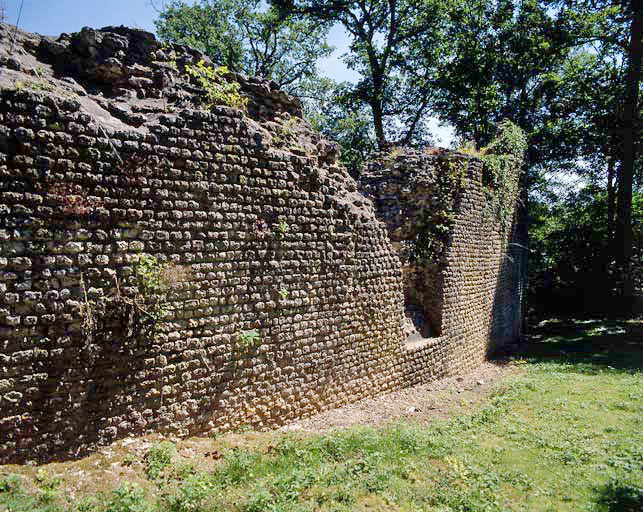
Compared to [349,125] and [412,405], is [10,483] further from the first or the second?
[349,125]

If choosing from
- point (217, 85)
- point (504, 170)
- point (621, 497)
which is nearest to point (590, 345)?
point (504, 170)

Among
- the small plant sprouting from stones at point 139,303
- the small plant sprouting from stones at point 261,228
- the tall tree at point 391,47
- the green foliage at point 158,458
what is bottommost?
the green foliage at point 158,458

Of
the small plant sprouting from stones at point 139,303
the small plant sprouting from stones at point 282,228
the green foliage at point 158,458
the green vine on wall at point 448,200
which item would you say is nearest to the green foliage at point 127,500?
the green foliage at point 158,458

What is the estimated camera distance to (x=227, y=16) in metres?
27.4

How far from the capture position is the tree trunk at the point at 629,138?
53.8 feet

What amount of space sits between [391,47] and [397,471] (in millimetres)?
23014

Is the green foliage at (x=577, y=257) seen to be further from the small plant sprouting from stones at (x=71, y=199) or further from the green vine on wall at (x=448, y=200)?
the small plant sprouting from stones at (x=71, y=199)

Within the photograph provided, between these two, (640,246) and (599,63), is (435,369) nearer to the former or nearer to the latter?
(640,246)

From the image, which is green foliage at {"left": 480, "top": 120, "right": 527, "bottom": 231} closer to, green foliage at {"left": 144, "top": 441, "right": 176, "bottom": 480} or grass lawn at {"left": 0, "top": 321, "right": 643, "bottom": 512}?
grass lawn at {"left": 0, "top": 321, "right": 643, "bottom": 512}

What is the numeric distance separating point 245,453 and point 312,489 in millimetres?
946

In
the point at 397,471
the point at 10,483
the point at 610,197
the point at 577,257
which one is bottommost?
the point at 397,471

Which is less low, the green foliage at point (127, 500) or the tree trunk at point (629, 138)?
the tree trunk at point (629, 138)

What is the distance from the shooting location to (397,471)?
15.8 ft

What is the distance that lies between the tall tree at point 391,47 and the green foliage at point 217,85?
57.7ft
